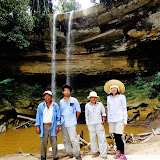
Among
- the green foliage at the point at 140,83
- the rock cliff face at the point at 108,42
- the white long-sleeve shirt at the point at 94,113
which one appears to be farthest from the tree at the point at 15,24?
the green foliage at the point at 140,83

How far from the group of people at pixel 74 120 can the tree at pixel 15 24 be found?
761 centimetres

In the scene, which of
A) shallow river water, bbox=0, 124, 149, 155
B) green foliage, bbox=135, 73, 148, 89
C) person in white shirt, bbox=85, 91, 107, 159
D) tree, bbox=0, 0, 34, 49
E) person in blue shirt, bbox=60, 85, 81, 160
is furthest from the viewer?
green foliage, bbox=135, 73, 148, 89

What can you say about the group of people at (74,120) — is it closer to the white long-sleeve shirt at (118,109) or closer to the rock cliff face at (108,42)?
the white long-sleeve shirt at (118,109)

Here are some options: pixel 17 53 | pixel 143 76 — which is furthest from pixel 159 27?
pixel 17 53

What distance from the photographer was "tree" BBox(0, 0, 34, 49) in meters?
8.70

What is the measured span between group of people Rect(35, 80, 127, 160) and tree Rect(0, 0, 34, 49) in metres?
7.61

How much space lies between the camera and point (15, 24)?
9.79 meters

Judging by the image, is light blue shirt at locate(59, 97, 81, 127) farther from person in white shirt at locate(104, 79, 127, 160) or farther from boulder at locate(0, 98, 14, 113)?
boulder at locate(0, 98, 14, 113)

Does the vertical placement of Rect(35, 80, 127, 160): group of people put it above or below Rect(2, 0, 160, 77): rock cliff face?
below

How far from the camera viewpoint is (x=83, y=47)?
12.2 metres

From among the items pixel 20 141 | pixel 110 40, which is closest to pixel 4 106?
pixel 20 141

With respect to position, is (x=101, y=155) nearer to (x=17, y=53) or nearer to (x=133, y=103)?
(x=133, y=103)

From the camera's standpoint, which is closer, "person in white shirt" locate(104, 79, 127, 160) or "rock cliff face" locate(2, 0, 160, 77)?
"person in white shirt" locate(104, 79, 127, 160)

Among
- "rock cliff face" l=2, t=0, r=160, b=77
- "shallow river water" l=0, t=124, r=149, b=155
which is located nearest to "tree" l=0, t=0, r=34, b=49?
"rock cliff face" l=2, t=0, r=160, b=77
